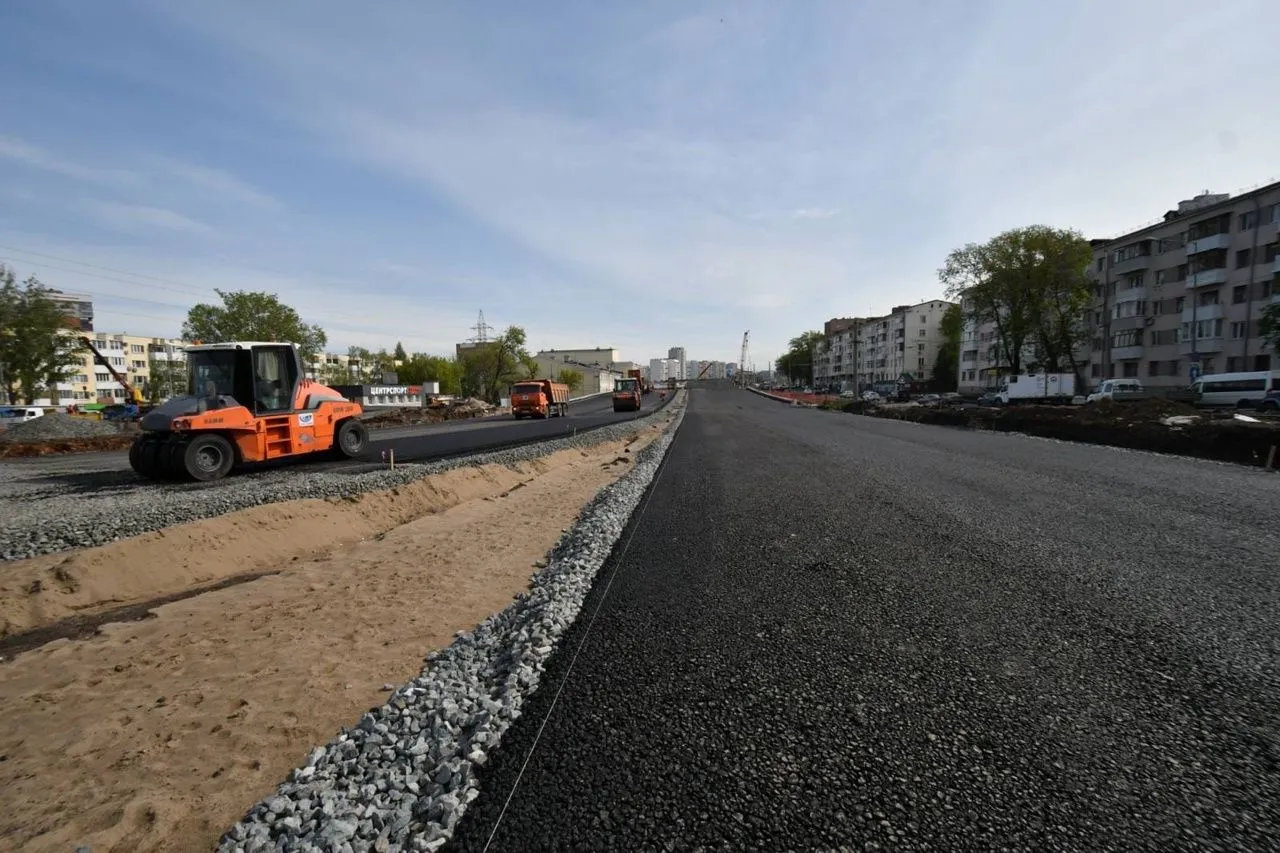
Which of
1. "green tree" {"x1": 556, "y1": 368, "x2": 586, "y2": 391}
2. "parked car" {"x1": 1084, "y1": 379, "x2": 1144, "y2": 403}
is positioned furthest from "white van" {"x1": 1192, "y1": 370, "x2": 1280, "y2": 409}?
"green tree" {"x1": 556, "y1": 368, "x2": 586, "y2": 391}

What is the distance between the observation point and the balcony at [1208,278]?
44.2m

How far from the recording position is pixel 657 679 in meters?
3.94

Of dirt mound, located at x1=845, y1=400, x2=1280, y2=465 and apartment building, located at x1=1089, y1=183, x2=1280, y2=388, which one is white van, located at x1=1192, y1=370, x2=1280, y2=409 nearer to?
apartment building, located at x1=1089, y1=183, x2=1280, y2=388

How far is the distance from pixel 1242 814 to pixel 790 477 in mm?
9802

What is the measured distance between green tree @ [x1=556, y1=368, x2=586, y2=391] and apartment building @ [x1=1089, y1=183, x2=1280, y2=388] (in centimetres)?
7353

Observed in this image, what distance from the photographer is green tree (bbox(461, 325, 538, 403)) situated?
7238 centimetres

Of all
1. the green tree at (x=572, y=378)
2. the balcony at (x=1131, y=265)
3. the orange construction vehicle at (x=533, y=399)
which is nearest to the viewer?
the orange construction vehicle at (x=533, y=399)

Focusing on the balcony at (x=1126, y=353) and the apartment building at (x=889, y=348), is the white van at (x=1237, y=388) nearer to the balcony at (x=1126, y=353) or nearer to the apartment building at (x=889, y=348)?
the balcony at (x=1126, y=353)

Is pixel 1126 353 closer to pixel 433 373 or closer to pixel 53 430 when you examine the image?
pixel 53 430

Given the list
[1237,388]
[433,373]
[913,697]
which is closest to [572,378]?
[433,373]

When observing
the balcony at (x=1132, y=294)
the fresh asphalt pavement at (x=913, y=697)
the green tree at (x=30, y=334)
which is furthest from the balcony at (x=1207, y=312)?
the green tree at (x=30, y=334)

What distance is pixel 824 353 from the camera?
14950cm

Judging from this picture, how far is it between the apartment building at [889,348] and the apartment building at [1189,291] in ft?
117

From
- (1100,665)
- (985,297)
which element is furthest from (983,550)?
(985,297)
